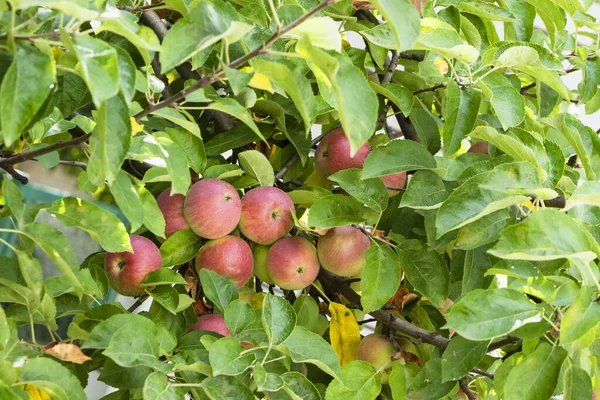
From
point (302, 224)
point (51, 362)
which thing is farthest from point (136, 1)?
point (51, 362)

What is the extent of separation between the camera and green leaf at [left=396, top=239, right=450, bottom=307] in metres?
1.02

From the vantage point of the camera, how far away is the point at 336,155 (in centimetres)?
111

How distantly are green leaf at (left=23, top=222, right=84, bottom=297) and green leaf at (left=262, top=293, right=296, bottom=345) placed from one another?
214mm

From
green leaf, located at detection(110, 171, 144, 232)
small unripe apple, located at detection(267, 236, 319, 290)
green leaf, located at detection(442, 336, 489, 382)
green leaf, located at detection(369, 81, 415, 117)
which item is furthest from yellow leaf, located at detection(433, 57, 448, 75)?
green leaf, located at detection(110, 171, 144, 232)

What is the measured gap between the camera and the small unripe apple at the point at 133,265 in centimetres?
100

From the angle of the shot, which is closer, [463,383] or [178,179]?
[178,179]

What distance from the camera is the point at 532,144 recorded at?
0.92 metres

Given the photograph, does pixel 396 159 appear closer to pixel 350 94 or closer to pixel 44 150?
pixel 350 94

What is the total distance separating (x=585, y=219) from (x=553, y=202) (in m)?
0.04

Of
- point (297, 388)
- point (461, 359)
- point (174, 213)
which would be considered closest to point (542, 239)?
point (461, 359)

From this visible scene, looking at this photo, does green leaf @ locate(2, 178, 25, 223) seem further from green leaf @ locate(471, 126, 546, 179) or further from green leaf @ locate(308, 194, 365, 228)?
green leaf @ locate(471, 126, 546, 179)

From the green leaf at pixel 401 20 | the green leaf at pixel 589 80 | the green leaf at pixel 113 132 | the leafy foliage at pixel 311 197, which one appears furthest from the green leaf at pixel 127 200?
the green leaf at pixel 589 80

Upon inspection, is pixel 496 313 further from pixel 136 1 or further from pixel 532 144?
pixel 136 1

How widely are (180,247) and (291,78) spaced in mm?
444
